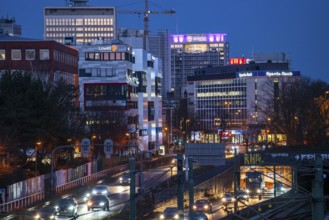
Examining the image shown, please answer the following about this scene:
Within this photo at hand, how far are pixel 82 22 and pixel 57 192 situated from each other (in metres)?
155

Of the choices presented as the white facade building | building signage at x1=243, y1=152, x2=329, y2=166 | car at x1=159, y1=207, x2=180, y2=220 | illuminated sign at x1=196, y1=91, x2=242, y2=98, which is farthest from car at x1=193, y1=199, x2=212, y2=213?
illuminated sign at x1=196, y1=91, x2=242, y2=98

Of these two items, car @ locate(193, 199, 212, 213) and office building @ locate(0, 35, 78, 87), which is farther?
office building @ locate(0, 35, 78, 87)

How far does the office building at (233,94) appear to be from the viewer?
136375mm

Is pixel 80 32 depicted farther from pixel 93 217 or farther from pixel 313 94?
pixel 93 217

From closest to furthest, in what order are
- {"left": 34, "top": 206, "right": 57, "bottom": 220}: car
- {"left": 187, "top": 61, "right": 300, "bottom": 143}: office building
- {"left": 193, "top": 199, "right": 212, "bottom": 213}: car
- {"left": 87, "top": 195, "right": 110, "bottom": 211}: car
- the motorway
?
1. {"left": 34, "top": 206, "right": 57, "bottom": 220}: car
2. the motorway
3. {"left": 87, "top": 195, "right": 110, "bottom": 211}: car
4. {"left": 193, "top": 199, "right": 212, "bottom": 213}: car
5. {"left": 187, "top": 61, "right": 300, "bottom": 143}: office building

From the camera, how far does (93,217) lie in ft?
110

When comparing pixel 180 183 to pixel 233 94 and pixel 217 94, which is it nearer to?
pixel 233 94

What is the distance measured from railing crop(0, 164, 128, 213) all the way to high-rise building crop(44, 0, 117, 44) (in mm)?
135445

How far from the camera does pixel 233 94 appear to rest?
14850 centimetres

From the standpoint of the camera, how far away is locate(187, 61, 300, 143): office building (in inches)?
5369

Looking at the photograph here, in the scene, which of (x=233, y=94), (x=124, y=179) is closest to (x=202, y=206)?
(x=124, y=179)

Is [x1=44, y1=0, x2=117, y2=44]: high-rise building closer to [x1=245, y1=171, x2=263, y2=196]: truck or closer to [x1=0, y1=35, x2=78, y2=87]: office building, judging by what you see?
[x1=0, y1=35, x2=78, y2=87]: office building

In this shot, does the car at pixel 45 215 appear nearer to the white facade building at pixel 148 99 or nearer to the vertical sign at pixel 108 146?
the vertical sign at pixel 108 146

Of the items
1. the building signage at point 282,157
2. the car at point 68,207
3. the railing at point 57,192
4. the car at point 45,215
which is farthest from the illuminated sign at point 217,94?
the car at point 45,215
